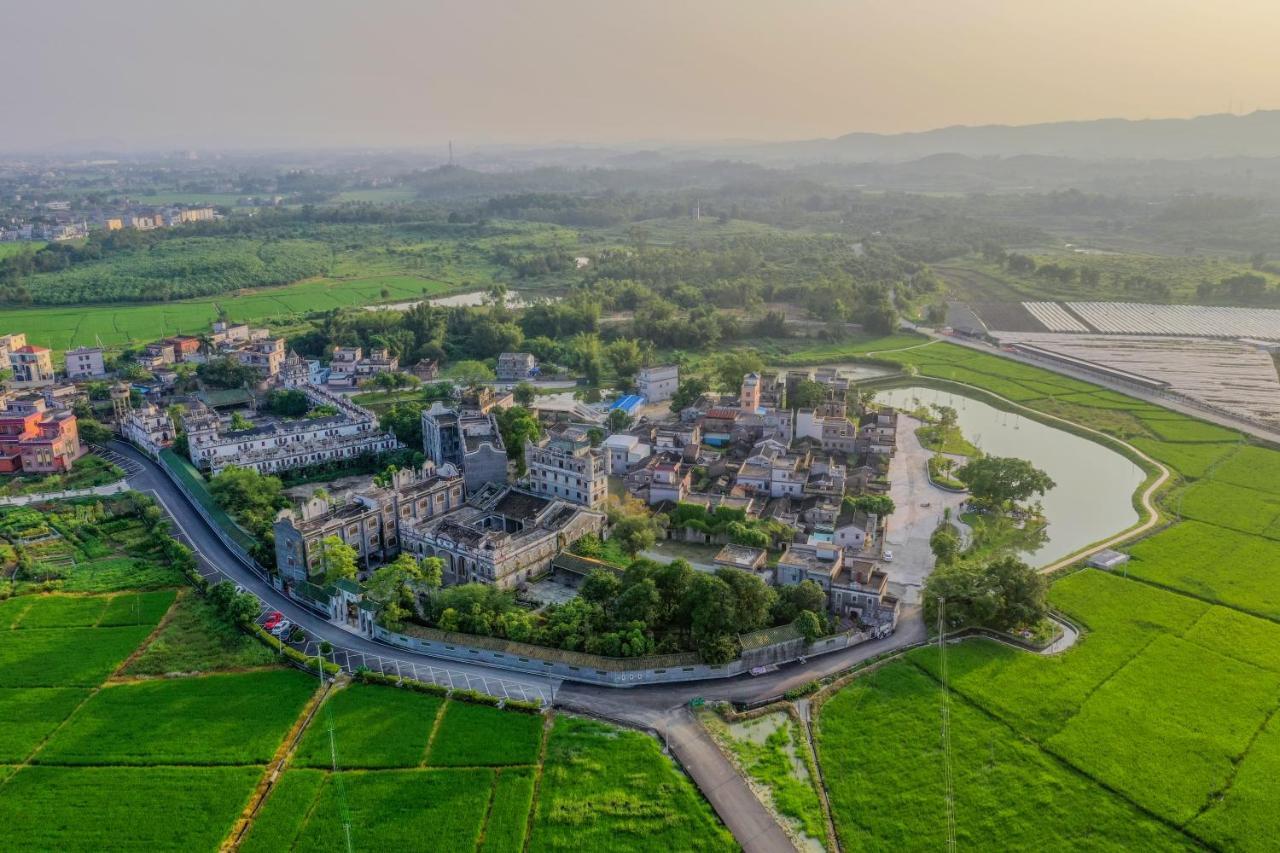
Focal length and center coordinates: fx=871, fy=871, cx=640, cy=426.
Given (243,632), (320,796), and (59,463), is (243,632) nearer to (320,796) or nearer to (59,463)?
(320,796)

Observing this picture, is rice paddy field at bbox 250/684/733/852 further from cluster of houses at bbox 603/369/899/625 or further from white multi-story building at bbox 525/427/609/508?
white multi-story building at bbox 525/427/609/508

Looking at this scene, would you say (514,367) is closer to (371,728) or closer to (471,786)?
(371,728)

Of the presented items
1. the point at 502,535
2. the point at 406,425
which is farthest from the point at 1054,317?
the point at 502,535

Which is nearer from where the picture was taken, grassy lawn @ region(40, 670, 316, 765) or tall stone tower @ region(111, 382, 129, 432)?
grassy lawn @ region(40, 670, 316, 765)

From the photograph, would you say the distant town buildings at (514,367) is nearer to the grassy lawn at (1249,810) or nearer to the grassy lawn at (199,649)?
the grassy lawn at (199,649)

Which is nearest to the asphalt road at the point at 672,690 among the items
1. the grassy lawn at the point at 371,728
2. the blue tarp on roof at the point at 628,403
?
the grassy lawn at the point at 371,728

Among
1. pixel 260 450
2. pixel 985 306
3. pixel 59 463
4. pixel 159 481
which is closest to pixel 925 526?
pixel 260 450

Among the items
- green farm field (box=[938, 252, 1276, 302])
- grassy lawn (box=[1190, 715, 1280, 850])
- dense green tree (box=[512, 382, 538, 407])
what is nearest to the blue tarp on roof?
dense green tree (box=[512, 382, 538, 407])
